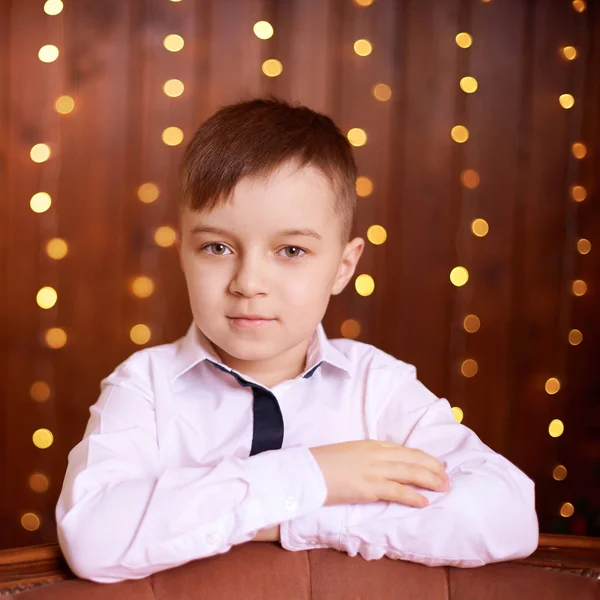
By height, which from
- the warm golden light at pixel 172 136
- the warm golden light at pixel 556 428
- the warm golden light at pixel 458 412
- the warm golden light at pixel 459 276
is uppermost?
the warm golden light at pixel 172 136

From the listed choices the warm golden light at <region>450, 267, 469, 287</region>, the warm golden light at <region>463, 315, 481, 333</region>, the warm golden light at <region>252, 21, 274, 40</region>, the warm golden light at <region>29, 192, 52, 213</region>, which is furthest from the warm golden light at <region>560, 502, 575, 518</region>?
the warm golden light at <region>29, 192, 52, 213</region>

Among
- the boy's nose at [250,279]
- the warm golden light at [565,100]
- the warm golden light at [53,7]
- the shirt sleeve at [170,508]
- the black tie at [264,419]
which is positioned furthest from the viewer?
the warm golden light at [565,100]

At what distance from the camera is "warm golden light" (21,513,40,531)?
6.80 ft

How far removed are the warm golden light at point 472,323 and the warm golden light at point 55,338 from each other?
41.6 inches

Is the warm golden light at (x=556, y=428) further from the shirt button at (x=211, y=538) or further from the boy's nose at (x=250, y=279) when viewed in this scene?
the shirt button at (x=211, y=538)

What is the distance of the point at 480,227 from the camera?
7.34 ft

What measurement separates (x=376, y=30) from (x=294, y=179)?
1.14 m

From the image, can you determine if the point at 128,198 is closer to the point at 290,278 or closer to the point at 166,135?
the point at 166,135

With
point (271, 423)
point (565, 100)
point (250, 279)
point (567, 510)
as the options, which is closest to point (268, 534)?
point (271, 423)

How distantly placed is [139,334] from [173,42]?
2.37 ft

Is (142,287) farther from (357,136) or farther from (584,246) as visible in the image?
(584,246)

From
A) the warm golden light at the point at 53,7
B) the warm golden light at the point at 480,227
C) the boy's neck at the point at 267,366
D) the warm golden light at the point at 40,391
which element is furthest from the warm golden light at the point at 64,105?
the warm golden light at the point at 480,227

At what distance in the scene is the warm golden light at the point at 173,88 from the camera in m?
2.02

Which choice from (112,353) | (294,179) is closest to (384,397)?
(294,179)
